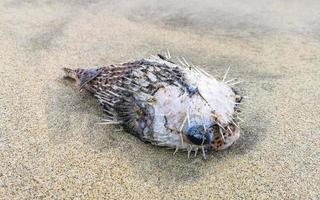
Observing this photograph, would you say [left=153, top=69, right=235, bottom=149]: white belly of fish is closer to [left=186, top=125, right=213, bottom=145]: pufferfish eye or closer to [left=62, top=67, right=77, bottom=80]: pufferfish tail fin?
[left=186, top=125, right=213, bottom=145]: pufferfish eye

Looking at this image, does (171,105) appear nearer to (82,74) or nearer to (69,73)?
(82,74)

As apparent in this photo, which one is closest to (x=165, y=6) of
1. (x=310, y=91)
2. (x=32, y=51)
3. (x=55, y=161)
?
(x=32, y=51)

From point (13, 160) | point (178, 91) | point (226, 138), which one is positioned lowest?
point (13, 160)

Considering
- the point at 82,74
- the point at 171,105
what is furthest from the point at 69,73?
the point at 171,105

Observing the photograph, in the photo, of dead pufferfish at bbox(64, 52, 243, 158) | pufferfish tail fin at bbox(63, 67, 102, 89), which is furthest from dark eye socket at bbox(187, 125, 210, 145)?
pufferfish tail fin at bbox(63, 67, 102, 89)

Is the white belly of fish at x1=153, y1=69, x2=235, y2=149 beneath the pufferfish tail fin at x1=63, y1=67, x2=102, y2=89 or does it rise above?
above

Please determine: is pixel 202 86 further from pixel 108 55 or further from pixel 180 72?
pixel 108 55

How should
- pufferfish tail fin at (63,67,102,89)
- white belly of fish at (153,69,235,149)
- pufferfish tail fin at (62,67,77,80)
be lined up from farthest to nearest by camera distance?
pufferfish tail fin at (62,67,77,80) < pufferfish tail fin at (63,67,102,89) < white belly of fish at (153,69,235,149)
